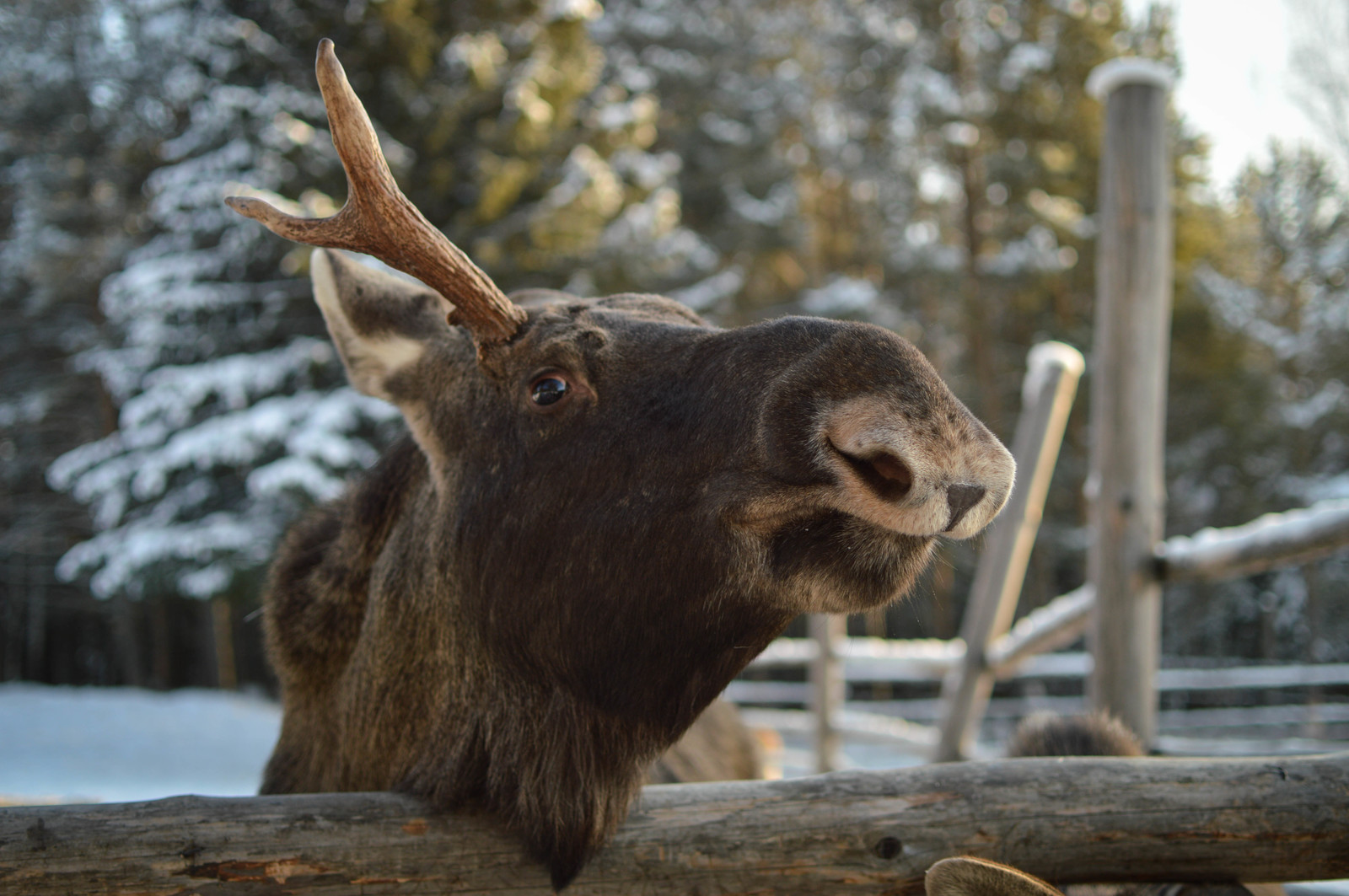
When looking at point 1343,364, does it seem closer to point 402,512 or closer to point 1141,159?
point 1141,159

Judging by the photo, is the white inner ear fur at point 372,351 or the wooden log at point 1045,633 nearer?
the white inner ear fur at point 372,351

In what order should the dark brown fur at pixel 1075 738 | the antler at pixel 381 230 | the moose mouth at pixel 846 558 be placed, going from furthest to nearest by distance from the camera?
1. the dark brown fur at pixel 1075 738
2. the antler at pixel 381 230
3. the moose mouth at pixel 846 558

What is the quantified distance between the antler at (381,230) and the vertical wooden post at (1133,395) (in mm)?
2890

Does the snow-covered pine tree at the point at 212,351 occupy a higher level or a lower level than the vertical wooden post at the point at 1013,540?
higher

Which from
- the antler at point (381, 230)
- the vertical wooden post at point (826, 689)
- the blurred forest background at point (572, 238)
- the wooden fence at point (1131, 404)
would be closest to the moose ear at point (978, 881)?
the antler at point (381, 230)

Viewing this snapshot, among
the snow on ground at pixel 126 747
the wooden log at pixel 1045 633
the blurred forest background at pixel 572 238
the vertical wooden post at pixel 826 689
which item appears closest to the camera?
the wooden log at pixel 1045 633

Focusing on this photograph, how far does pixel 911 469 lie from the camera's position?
1.09 metres

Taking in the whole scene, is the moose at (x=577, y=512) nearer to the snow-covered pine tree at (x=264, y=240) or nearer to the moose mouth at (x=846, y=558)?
the moose mouth at (x=846, y=558)

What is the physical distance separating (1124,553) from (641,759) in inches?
108

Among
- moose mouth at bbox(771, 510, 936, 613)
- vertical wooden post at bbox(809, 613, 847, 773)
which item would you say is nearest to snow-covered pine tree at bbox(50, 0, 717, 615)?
vertical wooden post at bbox(809, 613, 847, 773)

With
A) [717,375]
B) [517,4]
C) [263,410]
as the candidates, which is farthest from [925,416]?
[517,4]

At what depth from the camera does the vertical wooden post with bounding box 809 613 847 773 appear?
7.03 m

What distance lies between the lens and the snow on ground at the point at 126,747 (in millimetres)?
4875

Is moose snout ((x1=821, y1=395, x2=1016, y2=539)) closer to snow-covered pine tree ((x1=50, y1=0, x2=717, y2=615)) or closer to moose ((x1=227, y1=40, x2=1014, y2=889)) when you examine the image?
moose ((x1=227, y1=40, x2=1014, y2=889))
